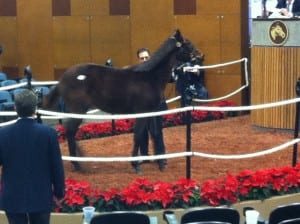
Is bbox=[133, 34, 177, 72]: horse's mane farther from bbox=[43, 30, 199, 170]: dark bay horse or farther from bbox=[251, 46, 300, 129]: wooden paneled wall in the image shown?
bbox=[251, 46, 300, 129]: wooden paneled wall

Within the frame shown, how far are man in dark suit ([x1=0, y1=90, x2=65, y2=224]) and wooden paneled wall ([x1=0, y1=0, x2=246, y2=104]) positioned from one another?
38.8 feet

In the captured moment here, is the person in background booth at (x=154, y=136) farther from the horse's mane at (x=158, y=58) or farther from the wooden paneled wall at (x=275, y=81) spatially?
the wooden paneled wall at (x=275, y=81)

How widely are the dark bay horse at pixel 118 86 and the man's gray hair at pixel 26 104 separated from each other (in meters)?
4.67

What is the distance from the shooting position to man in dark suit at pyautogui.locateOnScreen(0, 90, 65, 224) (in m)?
7.43

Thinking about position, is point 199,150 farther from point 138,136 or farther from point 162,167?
point 138,136

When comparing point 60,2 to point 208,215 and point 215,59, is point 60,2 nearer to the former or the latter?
point 215,59

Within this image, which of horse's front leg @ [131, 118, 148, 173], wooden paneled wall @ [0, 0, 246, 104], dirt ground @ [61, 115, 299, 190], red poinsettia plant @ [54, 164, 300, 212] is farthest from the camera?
wooden paneled wall @ [0, 0, 246, 104]

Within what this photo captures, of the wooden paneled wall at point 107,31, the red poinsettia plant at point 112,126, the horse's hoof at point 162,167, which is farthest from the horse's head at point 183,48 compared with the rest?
the wooden paneled wall at point 107,31

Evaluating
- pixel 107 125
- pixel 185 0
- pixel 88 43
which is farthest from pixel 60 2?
pixel 107 125

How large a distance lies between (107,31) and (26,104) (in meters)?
12.6

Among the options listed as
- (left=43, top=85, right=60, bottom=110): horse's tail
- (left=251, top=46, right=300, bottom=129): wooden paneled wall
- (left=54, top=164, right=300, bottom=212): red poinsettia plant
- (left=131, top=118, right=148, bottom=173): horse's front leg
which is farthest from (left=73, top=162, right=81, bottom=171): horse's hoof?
(left=251, top=46, right=300, bottom=129): wooden paneled wall

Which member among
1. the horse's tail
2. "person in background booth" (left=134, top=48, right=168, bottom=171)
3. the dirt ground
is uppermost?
the horse's tail

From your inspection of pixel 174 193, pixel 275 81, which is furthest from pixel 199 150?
pixel 174 193

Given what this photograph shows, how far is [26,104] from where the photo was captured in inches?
291
